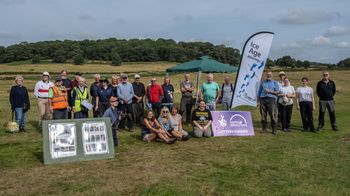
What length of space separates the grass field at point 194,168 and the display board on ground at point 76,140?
26 cm

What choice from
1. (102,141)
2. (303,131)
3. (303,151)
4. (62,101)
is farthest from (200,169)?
(303,131)

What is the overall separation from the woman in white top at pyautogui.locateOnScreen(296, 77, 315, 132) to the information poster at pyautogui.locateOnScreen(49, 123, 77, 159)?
25.1 ft

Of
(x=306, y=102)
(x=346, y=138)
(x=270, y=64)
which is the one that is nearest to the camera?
(x=346, y=138)

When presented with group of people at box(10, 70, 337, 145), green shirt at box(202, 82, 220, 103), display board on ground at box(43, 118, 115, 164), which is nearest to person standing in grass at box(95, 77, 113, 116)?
group of people at box(10, 70, 337, 145)

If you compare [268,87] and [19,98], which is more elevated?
[268,87]

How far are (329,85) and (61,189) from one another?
9659 millimetres

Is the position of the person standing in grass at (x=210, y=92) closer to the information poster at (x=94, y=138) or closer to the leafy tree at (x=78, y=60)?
→ the information poster at (x=94, y=138)

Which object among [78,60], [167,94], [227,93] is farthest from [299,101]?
[78,60]

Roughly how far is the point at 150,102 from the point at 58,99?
3403 mm

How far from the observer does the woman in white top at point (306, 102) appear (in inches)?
513

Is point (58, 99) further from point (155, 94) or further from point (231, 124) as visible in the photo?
point (231, 124)

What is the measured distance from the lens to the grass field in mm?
6789

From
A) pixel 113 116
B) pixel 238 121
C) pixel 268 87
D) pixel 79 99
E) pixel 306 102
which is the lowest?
pixel 238 121

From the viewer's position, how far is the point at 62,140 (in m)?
8.78
